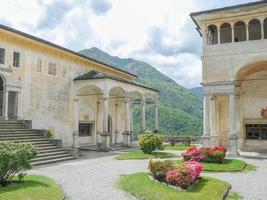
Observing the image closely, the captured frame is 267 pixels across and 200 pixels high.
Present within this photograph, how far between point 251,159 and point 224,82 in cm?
601

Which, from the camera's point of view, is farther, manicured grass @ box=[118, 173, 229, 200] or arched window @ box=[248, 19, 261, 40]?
arched window @ box=[248, 19, 261, 40]

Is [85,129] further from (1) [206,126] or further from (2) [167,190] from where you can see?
(2) [167,190]

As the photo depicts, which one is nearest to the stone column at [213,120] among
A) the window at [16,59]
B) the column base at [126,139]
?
the column base at [126,139]

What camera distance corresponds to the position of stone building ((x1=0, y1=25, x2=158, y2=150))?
23.2 metres

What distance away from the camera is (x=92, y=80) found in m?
28.6

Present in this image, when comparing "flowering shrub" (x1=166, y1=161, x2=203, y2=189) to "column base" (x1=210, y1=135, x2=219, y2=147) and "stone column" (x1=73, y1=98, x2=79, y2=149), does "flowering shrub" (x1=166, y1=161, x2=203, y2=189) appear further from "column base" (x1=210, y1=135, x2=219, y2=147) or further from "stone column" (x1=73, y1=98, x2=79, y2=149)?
"stone column" (x1=73, y1=98, x2=79, y2=149)

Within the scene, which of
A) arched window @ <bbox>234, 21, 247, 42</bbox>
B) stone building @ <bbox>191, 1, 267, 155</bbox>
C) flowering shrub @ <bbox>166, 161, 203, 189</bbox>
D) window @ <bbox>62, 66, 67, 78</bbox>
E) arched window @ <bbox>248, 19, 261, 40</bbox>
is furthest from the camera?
window @ <bbox>62, 66, 67, 78</bbox>

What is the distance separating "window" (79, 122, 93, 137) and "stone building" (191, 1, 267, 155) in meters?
12.5

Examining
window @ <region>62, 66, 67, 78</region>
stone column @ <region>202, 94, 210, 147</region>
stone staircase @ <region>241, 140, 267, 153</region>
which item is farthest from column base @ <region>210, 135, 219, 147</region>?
window @ <region>62, 66, 67, 78</region>

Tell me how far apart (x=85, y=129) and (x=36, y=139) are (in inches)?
465

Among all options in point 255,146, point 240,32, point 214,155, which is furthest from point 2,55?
point 255,146

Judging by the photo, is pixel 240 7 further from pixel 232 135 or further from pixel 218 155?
pixel 218 155

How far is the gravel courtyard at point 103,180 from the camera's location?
10.8 metres

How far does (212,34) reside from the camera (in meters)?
27.3
